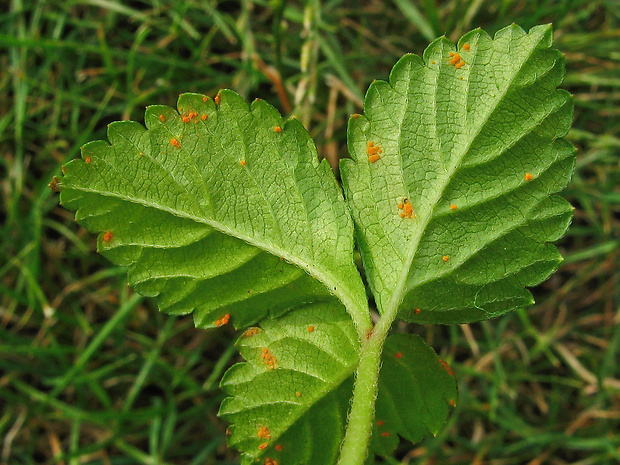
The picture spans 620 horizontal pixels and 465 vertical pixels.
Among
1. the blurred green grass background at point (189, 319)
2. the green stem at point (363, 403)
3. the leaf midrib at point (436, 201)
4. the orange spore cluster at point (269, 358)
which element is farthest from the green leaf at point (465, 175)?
the blurred green grass background at point (189, 319)

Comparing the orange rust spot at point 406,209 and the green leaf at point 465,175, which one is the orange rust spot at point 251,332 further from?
the orange rust spot at point 406,209

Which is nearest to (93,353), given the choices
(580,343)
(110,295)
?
(110,295)

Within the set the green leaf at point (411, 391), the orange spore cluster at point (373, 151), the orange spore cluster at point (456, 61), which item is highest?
the orange spore cluster at point (456, 61)

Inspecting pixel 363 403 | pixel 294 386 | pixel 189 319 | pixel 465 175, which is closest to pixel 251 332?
pixel 294 386

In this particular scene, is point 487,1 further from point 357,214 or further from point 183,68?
point 357,214

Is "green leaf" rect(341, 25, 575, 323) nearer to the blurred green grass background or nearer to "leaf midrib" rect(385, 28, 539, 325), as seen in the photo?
"leaf midrib" rect(385, 28, 539, 325)

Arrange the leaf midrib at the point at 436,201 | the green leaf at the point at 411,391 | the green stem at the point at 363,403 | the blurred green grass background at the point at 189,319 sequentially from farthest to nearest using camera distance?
the blurred green grass background at the point at 189,319, the green leaf at the point at 411,391, the leaf midrib at the point at 436,201, the green stem at the point at 363,403
